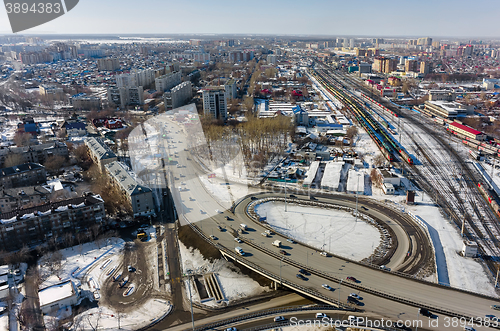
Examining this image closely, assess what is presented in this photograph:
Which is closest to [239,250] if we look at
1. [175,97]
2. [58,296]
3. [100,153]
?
[58,296]

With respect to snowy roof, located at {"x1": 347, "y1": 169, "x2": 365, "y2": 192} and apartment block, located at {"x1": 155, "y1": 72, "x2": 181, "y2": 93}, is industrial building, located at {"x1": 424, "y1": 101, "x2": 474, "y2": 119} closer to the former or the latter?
snowy roof, located at {"x1": 347, "y1": 169, "x2": 365, "y2": 192}

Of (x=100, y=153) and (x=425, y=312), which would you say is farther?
(x=100, y=153)

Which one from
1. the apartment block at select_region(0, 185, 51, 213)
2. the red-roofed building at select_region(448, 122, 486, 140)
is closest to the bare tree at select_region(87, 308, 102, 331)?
the apartment block at select_region(0, 185, 51, 213)

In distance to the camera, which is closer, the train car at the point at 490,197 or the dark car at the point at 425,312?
the dark car at the point at 425,312

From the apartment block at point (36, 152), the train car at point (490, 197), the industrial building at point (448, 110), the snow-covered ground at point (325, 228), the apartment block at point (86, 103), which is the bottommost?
the snow-covered ground at point (325, 228)

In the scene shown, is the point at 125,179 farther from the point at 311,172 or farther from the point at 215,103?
the point at 215,103

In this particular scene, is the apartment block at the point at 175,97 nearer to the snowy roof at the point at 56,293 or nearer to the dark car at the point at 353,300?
the snowy roof at the point at 56,293

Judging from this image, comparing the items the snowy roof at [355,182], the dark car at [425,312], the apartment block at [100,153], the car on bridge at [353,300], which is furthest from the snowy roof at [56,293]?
the snowy roof at [355,182]
